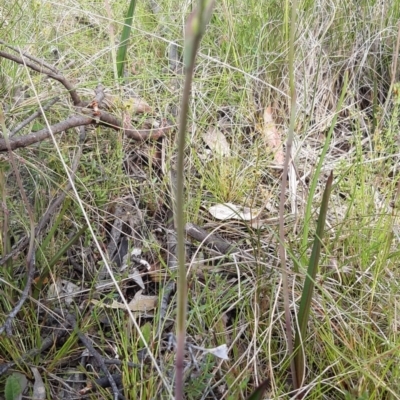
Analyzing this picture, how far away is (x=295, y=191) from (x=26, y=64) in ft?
2.24

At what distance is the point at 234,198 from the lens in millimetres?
1250

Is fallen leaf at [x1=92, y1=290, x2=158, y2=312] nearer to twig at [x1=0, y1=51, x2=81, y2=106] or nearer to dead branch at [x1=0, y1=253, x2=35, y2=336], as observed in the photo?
dead branch at [x1=0, y1=253, x2=35, y2=336]

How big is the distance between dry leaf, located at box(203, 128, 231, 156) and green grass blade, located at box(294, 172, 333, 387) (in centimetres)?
60

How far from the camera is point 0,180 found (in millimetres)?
1028

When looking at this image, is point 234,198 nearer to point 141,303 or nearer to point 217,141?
point 217,141

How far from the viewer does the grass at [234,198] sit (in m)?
0.90

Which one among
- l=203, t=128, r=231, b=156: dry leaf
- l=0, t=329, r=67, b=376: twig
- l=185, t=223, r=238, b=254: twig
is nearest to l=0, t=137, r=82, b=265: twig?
l=0, t=329, r=67, b=376: twig

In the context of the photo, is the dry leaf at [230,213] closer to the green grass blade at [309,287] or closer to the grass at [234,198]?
the grass at [234,198]

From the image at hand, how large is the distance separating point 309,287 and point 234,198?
50 centimetres

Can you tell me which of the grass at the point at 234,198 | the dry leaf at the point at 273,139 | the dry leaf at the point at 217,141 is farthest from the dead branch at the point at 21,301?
the dry leaf at the point at 273,139

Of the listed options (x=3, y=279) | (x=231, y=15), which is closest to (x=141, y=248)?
(x=3, y=279)

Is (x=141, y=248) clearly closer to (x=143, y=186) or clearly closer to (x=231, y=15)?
(x=143, y=186)

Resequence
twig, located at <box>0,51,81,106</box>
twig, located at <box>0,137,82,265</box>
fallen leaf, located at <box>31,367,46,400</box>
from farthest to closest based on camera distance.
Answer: twig, located at <box>0,51,81,106</box>
twig, located at <box>0,137,82,265</box>
fallen leaf, located at <box>31,367,46,400</box>

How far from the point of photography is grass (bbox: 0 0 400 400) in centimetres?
90
